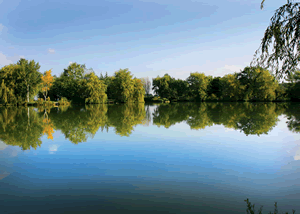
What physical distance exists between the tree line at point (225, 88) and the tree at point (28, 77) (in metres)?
36.0

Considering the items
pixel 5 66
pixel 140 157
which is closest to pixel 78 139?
pixel 140 157

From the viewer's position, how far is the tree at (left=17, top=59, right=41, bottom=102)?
36719 millimetres

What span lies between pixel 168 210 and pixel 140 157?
2.42 m

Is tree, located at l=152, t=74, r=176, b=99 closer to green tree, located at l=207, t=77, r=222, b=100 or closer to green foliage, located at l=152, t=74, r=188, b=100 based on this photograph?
green foliage, located at l=152, t=74, r=188, b=100

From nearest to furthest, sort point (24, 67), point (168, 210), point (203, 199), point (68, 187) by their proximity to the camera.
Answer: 1. point (168, 210)
2. point (203, 199)
3. point (68, 187)
4. point (24, 67)

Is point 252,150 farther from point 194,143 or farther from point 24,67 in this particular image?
point 24,67

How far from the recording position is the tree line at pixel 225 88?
48.2m

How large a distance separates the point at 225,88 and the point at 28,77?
150 ft

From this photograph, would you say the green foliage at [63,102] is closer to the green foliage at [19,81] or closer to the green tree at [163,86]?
the green foliage at [19,81]

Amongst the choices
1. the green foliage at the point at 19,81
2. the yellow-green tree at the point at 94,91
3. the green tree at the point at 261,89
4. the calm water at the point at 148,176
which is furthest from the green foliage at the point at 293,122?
the green foliage at the point at 19,81

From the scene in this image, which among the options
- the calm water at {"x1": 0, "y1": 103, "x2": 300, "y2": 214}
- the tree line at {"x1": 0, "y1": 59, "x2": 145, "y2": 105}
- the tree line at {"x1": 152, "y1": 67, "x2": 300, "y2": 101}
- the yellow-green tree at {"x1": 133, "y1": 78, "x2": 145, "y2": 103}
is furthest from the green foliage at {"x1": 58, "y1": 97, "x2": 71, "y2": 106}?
the calm water at {"x1": 0, "y1": 103, "x2": 300, "y2": 214}

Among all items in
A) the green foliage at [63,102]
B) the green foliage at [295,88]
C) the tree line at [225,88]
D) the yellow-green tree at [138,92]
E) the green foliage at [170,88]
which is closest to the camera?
the green foliage at [63,102]

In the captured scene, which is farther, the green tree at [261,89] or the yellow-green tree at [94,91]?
the green tree at [261,89]

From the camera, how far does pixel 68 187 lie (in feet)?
11.3
